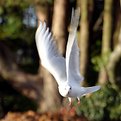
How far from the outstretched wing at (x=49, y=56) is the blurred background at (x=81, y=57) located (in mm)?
2272

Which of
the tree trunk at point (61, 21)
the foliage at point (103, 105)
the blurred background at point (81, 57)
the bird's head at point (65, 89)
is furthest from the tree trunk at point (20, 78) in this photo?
the bird's head at point (65, 89)

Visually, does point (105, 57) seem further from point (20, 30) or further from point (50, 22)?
point (20, 30)

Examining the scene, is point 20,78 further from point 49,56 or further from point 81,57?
point 49,56

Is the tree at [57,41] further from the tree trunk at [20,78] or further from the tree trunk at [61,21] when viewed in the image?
the tree trunk at [20,78]

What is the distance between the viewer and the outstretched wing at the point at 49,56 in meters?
7.27

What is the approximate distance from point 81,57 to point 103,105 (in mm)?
2083

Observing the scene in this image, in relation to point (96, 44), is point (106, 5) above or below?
above

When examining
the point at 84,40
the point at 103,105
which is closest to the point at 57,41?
the point at 84,40

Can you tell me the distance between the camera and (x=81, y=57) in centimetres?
1255

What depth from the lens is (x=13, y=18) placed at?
48.5ft

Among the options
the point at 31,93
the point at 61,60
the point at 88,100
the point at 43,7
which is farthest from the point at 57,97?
the point at 61,60

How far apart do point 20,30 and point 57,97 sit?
87.3 inches

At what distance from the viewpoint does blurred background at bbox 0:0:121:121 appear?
10641mm

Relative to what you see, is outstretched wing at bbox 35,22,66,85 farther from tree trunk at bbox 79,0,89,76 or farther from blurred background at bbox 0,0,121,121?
tree trunk at bbox 79,0,89,76
